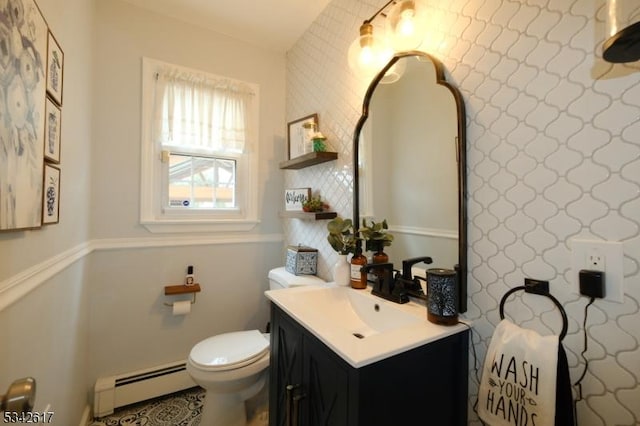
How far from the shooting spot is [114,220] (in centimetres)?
178

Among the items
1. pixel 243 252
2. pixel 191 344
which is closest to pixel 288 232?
pixel 243 252

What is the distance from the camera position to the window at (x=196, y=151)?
6.16ft

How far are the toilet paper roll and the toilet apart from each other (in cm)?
39

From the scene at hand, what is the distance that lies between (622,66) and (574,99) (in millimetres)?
101

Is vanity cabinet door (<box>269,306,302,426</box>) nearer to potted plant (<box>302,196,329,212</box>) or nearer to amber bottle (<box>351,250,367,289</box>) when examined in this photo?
amber bottle (<box>351,250,367,289</box>)

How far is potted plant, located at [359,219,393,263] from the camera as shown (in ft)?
4.25

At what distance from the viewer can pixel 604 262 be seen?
692 millimetres

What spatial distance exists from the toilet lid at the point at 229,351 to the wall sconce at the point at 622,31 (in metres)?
1.68

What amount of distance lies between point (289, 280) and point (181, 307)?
2.56ft

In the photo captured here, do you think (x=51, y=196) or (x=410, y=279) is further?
(x=410, y=279)

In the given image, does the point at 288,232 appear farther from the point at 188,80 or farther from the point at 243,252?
the point at 188,80

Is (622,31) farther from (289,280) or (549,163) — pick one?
(289,280)

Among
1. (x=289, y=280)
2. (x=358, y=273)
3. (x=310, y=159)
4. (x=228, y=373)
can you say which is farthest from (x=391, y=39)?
(x=228, y=373)

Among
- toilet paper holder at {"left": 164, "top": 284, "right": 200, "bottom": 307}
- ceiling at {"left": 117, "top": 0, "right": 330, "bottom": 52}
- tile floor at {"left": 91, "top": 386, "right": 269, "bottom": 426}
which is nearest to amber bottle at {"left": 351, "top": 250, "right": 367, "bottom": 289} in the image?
tile floor at {"left": 91, "top": 386, "right": 269, "bottom": 426}
